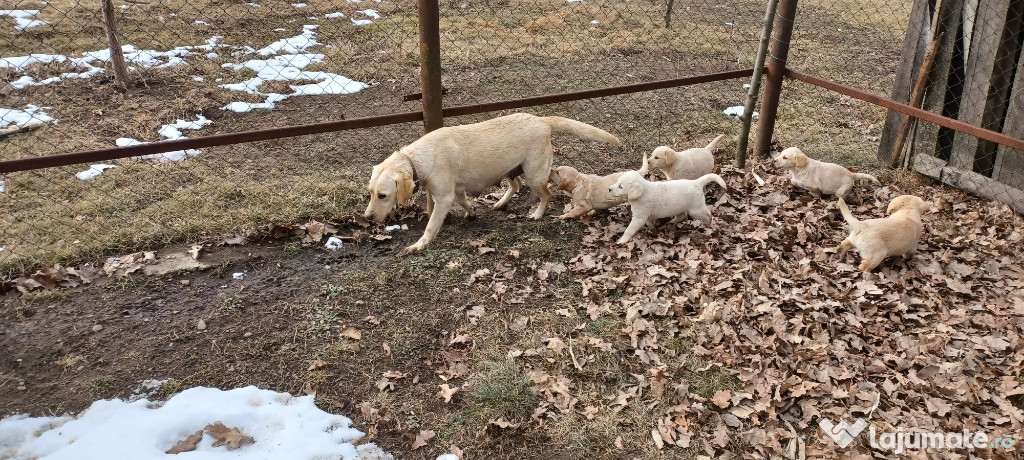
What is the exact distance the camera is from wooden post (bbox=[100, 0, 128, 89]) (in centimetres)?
827

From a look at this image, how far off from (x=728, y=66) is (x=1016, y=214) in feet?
17.5

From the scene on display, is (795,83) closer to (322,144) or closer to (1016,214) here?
(1016,214)

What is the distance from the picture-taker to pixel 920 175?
726 cm

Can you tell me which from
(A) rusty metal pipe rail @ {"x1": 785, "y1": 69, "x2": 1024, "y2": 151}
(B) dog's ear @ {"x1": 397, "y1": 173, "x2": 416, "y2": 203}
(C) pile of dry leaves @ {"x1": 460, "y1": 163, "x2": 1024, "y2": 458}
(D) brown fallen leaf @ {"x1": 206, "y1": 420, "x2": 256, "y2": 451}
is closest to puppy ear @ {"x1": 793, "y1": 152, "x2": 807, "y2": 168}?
(C) pile of dry leaves @ {"x1": 460, "y1": 163, "x2": 1024, "y2": 458}

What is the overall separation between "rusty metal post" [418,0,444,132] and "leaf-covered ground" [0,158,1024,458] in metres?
1.12

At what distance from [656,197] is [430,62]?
2.32 meters

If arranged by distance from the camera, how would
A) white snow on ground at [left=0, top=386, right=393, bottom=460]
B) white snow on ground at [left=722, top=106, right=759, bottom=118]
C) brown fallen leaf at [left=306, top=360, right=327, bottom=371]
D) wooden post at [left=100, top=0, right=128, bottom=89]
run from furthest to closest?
1. white snow on ground at [left=722, top=106, right=759, bottom=118]
2. wooden post at [left=100, top=0, right=128, bottom=89]
3. brown fallen leaf at [left=306, top=360, right=327, bottom=371]
4. white snow on ground at [left=0, top=386, right=393, bottom=460]

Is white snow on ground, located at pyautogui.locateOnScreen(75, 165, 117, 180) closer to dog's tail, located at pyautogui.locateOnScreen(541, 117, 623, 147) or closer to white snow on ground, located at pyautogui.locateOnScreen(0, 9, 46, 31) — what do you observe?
dog's tail, located at pyautogui.locateOnScreen(541, 117, 623, 147)

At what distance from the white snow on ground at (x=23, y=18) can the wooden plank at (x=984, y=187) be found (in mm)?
13118

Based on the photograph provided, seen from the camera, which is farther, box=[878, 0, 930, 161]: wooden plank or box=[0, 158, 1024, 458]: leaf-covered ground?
box=[878, 0, 930, 161]: wooden plank

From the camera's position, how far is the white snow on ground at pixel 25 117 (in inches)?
299

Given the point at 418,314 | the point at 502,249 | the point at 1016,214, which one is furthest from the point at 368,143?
the point at 1016,214

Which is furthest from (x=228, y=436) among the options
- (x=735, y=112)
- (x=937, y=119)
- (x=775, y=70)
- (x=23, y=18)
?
(x=23, y=18)

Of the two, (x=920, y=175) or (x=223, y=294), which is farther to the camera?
(x=920, y=175)
